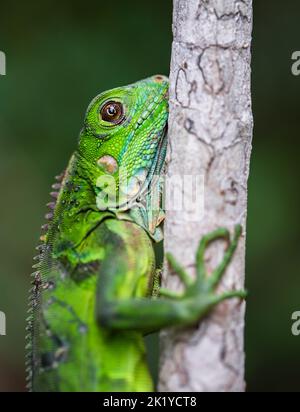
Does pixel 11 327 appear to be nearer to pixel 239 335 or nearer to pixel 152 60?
pixel 152 60

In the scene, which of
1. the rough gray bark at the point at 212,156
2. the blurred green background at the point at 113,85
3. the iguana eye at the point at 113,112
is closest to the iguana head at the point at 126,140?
the iguana eye at the point at 113,112

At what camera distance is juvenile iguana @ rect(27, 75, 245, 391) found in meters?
2.87

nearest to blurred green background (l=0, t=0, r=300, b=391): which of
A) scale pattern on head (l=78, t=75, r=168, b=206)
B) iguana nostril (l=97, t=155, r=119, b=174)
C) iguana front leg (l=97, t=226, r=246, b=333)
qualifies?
scale pattern on head (l=78, t=75, r=168, b=206)

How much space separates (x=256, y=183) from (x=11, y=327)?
3.35 metres

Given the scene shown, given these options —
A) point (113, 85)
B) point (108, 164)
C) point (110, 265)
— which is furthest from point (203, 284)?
point (113, 85)

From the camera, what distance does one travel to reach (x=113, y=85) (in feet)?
22.4

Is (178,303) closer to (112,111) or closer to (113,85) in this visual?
(112,111)

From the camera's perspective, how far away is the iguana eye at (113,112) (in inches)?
139

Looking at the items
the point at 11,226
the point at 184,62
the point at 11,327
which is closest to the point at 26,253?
the point at 11,226

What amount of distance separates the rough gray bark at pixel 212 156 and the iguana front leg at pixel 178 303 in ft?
0.17

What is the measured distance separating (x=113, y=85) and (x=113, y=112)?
338 cm

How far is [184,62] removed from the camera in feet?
9.78

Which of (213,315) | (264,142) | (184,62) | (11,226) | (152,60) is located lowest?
(213,315)

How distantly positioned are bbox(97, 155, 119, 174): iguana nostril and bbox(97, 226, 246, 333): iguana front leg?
2.59 ft
